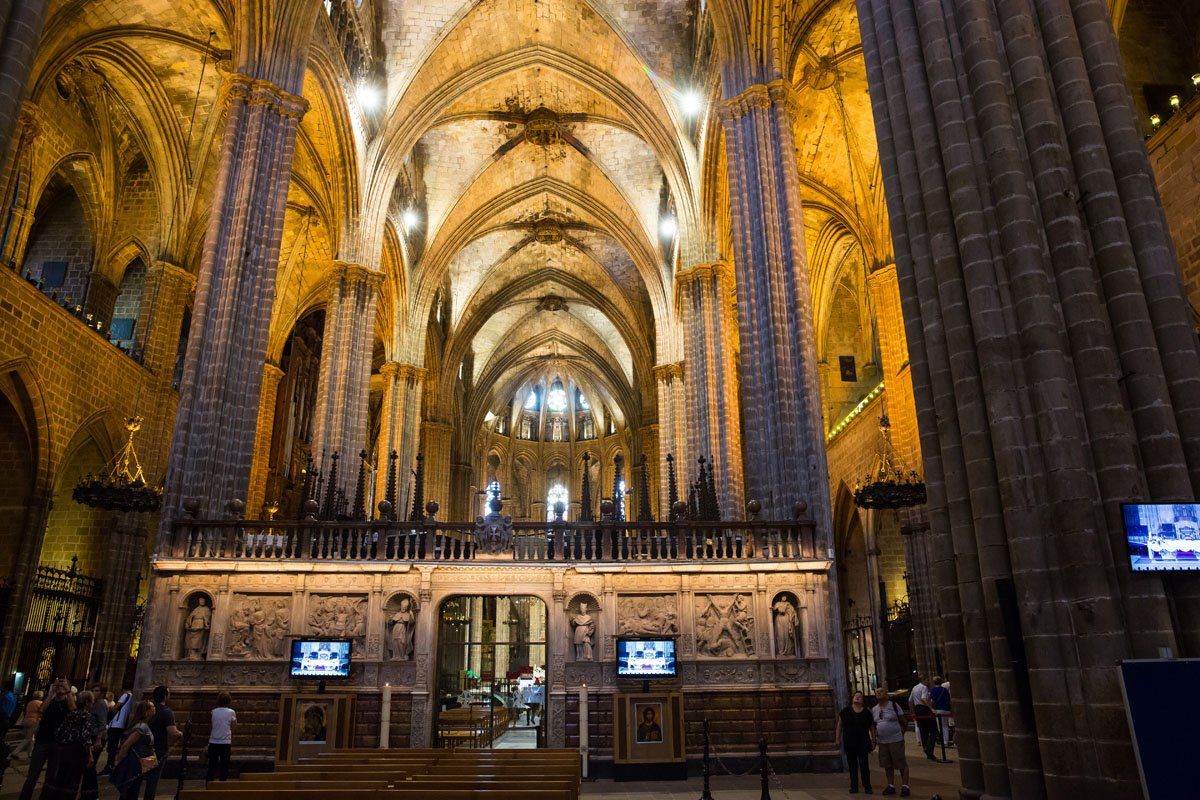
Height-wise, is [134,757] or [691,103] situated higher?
[691,103]

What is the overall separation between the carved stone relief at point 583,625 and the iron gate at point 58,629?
11.9 meters

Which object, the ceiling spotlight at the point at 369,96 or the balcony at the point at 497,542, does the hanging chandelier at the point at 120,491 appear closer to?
the balcony at the point at 497,542

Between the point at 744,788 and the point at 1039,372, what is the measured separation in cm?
587

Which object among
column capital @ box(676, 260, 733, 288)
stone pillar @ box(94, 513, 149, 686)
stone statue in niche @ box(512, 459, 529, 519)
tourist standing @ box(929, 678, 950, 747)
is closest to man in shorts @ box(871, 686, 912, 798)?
tourist standing @ box(929, 678, 950, 747)

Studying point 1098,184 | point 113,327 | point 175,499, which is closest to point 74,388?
point 113,327

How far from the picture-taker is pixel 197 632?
36.4 ft

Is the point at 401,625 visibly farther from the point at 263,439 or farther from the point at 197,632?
the point at 263,439

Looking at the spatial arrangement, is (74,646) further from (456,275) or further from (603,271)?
(603,271)

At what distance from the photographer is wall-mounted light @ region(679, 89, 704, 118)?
21.4 meters

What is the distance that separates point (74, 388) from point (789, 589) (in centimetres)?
1579

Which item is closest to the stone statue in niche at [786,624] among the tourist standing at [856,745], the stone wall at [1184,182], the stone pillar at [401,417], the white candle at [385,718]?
the tourist standing at [856,745]

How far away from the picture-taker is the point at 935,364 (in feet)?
23.9

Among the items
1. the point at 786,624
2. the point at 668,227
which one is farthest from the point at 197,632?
the point at 668,227

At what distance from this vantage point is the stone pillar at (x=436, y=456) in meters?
32.8
